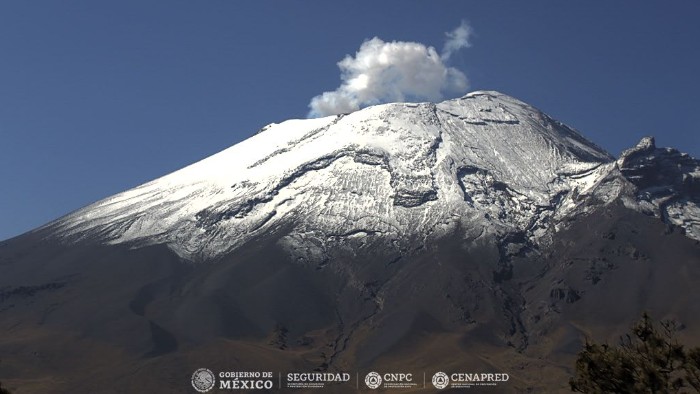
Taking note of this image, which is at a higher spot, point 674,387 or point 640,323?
point 640,323

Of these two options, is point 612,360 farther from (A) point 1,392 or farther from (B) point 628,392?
(A) point 1,392

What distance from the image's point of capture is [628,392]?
38656 millimetres

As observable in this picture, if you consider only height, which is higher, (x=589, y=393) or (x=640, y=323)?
(x=640, y=323)

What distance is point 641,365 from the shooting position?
125 feet

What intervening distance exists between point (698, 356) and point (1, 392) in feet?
90.9

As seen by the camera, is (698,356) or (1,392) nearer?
(698,356)

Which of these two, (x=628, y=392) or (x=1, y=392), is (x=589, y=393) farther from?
(x=1, y=392)

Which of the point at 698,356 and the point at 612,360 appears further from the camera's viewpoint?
the point at 612,360

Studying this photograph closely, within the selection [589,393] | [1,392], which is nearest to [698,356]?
[589,393]

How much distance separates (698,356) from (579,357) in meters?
5.61

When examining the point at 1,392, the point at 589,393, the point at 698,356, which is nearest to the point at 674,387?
the point at 698,356

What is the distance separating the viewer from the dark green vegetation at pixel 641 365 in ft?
122

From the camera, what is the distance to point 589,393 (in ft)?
132

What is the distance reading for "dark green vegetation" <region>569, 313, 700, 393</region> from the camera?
122ft
